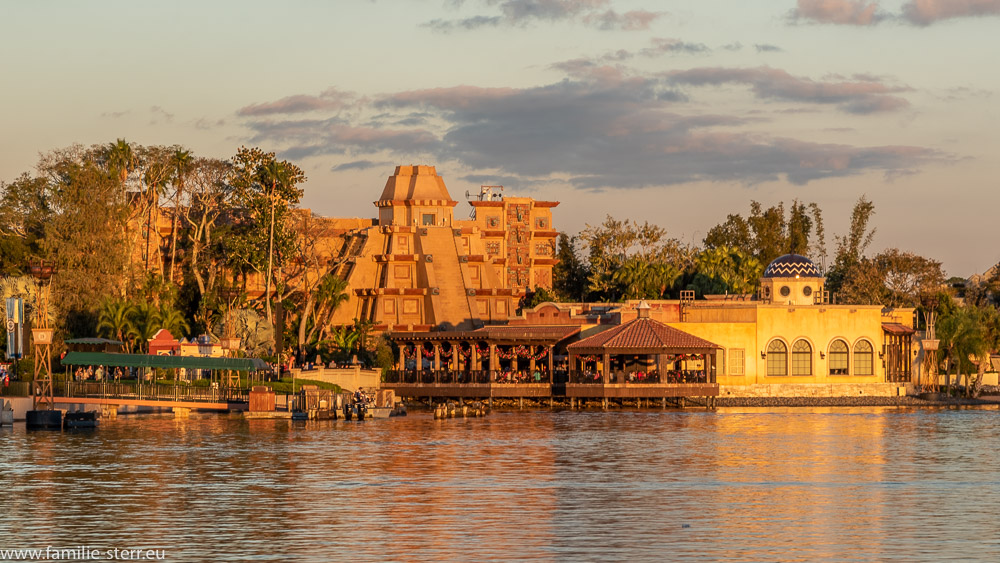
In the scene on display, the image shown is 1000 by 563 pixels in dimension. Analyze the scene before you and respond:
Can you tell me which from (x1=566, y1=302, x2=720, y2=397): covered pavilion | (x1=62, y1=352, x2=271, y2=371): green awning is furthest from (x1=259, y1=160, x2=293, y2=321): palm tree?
(x1=62, y1=352, x2=271, y2=371): green awning

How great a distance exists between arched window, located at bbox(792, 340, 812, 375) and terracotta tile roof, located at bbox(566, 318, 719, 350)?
28.8ft

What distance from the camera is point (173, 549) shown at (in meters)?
27.1

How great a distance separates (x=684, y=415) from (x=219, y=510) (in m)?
44.1

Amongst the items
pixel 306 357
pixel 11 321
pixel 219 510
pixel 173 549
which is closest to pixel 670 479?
pixel 219 510

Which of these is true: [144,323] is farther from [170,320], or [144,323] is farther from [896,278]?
[896,278]

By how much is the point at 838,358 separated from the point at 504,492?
52598 mm

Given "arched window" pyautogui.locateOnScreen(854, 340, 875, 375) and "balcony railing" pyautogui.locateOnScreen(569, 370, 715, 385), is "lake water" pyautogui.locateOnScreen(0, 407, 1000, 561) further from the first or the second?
"arched window" pyautogui.locateOnScreen(854, 340, 875, 375)

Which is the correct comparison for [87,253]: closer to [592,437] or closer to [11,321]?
[11,321]

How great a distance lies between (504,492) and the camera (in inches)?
1458

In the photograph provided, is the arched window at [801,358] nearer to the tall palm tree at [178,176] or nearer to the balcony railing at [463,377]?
the balcony railing at [463,377]

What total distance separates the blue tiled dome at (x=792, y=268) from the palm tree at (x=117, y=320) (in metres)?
38.6

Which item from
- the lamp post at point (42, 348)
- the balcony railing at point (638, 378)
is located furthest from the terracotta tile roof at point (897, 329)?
the lamp post at point (42, 348)

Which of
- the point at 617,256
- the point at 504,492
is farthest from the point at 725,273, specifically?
the point at 504,492

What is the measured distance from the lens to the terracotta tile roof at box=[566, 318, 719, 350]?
76438 millimetres
